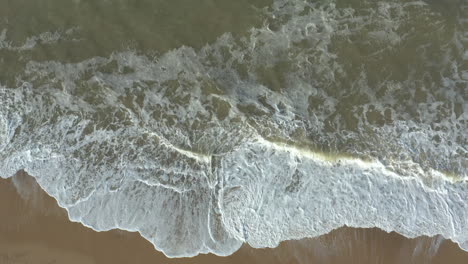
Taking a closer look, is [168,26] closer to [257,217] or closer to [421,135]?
[257,217]

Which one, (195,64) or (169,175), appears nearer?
(169,175)

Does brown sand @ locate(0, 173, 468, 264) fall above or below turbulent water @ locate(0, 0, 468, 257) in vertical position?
below

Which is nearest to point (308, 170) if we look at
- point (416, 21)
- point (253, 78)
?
point (253, 78)

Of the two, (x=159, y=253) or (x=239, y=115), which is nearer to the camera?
(x=159, y=253)

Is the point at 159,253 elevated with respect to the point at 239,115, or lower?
lower

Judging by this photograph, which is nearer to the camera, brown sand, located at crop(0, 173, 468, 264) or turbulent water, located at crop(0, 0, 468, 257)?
brown sand, located at crop(0, 173, 468, 264)
